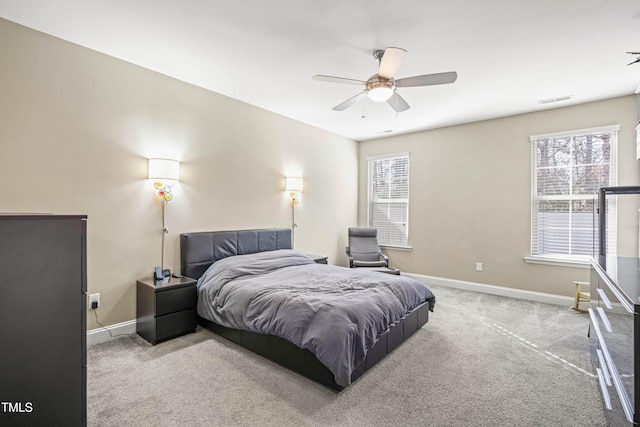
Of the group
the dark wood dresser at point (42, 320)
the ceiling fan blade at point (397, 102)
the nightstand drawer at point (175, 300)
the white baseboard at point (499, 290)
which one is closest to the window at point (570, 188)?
the white baseboard at point (499, 290)

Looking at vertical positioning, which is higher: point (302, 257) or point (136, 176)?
point (136, 176)

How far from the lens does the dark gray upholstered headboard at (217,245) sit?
3.45 m

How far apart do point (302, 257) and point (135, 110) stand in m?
2.54

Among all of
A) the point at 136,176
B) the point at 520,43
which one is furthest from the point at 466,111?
the point at 136,176

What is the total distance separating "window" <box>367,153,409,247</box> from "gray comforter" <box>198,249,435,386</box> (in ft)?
8.30

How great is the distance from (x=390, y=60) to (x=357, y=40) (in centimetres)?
45

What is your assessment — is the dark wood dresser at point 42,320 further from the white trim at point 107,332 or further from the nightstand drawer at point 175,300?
the white trim at point 107,332

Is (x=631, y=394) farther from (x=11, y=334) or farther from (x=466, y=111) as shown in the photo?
(x=466, y=111)

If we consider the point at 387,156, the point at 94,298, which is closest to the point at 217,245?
the point at 94,298

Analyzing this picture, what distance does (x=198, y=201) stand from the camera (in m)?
3.65

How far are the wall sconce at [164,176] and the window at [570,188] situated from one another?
4.80 meters

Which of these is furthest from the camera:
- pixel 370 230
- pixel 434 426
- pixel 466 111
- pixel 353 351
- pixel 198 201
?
pixel 370 230

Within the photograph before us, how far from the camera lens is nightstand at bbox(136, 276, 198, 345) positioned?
2852mm

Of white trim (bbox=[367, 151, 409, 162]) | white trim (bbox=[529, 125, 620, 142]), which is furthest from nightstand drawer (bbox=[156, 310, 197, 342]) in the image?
white trim (bbox=[529, 125, 620, 142])
